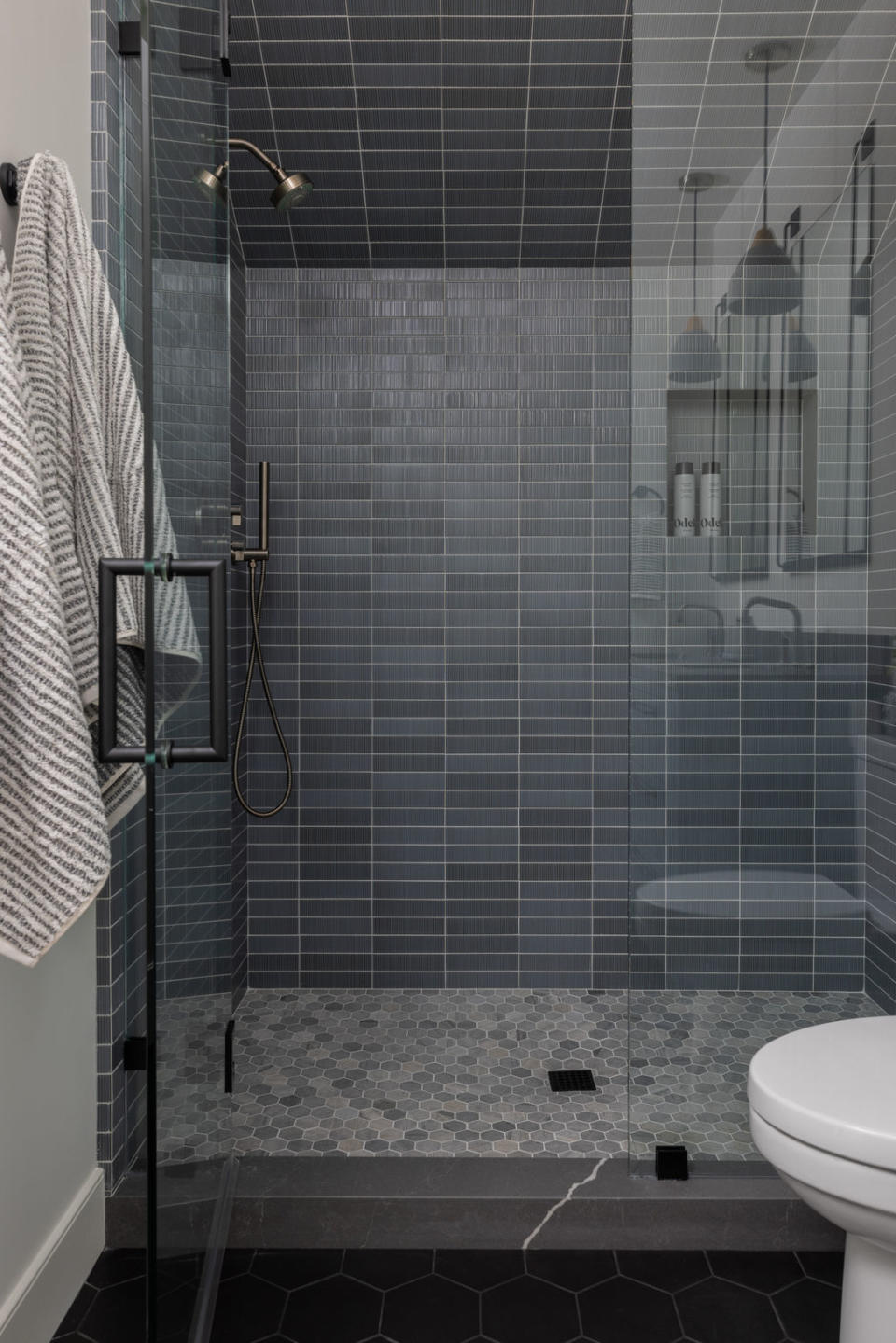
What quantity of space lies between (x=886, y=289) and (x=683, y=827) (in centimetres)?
102

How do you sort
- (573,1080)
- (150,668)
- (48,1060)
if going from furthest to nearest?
(573,1080) → (48,1060) → (150,668)

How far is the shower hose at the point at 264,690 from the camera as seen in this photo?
260cm

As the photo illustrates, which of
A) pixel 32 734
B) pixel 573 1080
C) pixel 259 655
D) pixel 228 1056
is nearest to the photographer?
pixel 32 734

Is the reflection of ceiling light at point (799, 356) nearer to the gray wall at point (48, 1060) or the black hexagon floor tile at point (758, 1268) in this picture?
the gray wall at point (48, 1060)

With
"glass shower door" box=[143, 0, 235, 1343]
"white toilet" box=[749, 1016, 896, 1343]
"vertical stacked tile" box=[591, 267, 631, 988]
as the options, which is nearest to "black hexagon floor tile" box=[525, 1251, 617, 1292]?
"white toilet" box=[749, 1016, 896, 1343]

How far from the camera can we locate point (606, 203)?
2.49 m

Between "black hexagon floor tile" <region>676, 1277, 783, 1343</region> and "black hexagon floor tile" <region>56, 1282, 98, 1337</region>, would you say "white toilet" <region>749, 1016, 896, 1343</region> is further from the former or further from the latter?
"black hexagon floor tile" <region>56, 1282, 98, 1337</region>

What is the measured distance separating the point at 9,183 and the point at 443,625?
5.36 ft

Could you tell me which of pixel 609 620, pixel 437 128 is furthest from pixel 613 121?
pixel 609 620

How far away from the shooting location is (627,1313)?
60.8 inches

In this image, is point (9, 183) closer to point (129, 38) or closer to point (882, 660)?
point (129, 38)

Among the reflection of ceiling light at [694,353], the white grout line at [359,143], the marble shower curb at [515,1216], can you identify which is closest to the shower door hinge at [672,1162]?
the marble shower curb at [515,1216]

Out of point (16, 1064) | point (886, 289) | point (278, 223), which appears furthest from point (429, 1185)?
point (278, 223)

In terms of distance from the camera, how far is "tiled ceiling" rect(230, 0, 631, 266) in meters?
2.04
